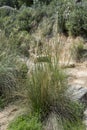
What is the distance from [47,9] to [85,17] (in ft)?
8.93

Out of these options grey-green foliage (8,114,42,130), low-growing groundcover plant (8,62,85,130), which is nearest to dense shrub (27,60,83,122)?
low-growing groundcover plant (8,62,85,130)

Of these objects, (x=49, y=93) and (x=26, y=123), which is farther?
(x=49, y=93)

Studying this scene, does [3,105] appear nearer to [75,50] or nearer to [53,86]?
[53,86]

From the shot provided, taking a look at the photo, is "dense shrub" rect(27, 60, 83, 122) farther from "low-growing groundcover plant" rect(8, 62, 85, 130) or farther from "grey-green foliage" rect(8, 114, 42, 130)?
"grey-green foliage" rect(8, 114, 42, 130)

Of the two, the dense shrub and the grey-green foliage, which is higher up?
the dense shrub

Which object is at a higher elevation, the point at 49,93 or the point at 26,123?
the point at 49,93

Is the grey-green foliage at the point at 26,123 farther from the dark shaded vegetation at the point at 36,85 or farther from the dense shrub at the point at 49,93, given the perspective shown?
the dense shrub at the point at 49,93

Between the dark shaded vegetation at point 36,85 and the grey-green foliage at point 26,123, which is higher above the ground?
the dark shaded vegetation at point 36,85

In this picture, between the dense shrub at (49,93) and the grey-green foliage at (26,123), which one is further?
the dense shrub at (49,93)

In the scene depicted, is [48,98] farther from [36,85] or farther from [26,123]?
[26,123]

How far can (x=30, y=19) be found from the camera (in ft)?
38.4

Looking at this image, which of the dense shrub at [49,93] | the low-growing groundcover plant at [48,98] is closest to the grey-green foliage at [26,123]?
the low-growing groundcover plant at [48,98]

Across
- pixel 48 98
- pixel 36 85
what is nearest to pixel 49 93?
pixel 48 98

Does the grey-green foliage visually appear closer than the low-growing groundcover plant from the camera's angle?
Yes
